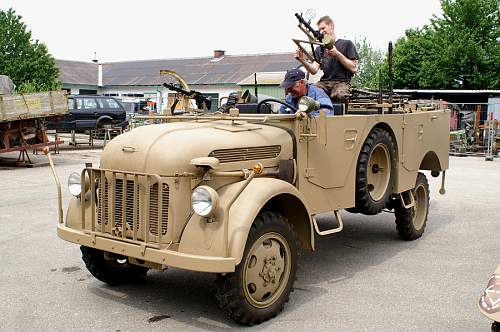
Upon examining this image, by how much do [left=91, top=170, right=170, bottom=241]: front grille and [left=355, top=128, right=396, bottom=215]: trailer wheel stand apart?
7.74ft

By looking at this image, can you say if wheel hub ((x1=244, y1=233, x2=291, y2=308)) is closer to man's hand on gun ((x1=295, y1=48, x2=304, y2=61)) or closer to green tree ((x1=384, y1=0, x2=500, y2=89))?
man's hand on gun ((x1=295, y1=48, x2=304, y2=61))

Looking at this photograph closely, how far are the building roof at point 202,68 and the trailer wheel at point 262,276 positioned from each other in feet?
120

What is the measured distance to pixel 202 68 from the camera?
4828cm

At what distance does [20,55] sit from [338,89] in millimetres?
32586

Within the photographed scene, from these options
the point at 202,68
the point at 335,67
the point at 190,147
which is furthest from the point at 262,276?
the point at 202,68

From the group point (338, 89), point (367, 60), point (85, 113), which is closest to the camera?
point (338, 89)

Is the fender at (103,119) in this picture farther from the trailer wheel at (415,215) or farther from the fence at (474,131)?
the trailer wheel at (415,215)

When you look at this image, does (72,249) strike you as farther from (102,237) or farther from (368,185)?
(368,185)

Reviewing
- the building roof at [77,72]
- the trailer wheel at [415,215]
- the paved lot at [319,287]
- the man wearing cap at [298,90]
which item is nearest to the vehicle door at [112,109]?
the paved lot at [319,287]

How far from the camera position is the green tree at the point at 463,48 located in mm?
31938

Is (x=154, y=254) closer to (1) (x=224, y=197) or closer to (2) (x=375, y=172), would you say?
(1) (x=224, y=197)

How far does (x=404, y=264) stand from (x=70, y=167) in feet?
37.2

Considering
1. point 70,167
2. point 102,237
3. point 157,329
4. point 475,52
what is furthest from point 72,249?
point 475,52

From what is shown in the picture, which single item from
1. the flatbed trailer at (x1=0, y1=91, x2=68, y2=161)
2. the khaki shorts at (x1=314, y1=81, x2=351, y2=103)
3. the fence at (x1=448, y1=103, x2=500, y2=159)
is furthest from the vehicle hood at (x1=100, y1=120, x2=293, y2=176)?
the fence at (x1=448, y1=103, x2=500, y2=159)
